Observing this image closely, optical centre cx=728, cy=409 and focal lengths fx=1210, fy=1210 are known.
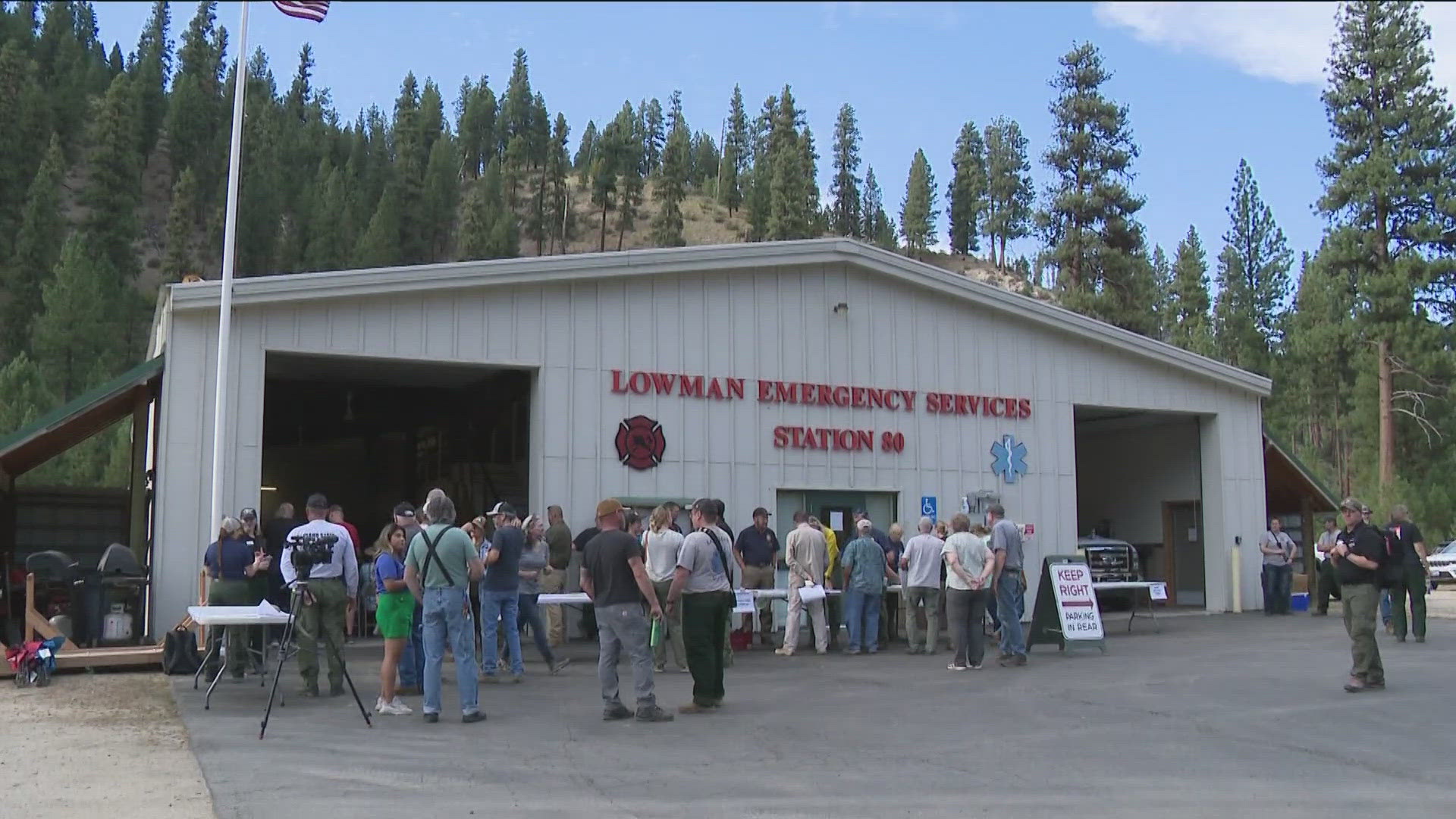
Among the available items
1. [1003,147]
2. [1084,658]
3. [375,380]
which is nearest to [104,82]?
[1003,147]

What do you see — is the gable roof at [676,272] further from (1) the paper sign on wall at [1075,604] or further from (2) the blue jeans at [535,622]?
(1) the paper sign on wall at [1075,604]

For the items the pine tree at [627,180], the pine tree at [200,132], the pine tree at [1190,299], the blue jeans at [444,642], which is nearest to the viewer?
the blue jeans at [444,642]

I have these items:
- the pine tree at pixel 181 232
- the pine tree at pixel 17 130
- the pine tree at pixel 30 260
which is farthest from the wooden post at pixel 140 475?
the pine tree at pixel 17 130

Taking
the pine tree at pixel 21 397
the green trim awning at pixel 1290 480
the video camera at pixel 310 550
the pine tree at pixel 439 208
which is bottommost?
the video camera at pixel 310 550

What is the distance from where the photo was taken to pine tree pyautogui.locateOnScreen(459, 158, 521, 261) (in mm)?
81312

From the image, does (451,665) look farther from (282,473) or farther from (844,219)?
(844,219)

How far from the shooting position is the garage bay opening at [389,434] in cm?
1905

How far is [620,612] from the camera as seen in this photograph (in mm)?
9164

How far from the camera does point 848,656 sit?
14141 mm

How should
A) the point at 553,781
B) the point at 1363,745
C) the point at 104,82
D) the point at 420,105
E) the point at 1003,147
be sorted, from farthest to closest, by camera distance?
the point at 420,105 → the point at 1003,147 → the point at 104,82 → the point at 1363,745 → the point at 553,781

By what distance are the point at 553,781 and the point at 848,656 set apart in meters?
7.58

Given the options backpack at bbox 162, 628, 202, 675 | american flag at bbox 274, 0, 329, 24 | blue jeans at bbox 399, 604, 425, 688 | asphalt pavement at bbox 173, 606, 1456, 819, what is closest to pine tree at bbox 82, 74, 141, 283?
american flag at bbox 274, 0, 329, 24

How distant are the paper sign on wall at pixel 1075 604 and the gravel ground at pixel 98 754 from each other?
9.60 metres

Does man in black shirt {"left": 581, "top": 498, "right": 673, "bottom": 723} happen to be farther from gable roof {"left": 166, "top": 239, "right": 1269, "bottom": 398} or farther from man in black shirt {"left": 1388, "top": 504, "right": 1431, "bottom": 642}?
man in black shirt {"left": 1388, "top": 504, "right": 1431, "bottom": 642}
